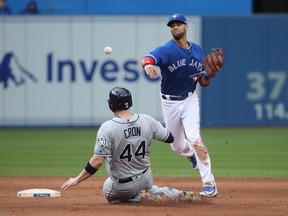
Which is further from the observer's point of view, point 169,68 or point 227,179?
point 227,179

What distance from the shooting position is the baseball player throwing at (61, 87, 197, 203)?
845 centimetres

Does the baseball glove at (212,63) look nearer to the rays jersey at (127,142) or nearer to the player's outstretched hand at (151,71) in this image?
the player's outstretched hand at (151,71)

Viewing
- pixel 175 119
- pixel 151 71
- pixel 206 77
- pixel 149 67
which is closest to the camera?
pixel 151 71

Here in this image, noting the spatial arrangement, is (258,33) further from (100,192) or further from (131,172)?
(131,172)

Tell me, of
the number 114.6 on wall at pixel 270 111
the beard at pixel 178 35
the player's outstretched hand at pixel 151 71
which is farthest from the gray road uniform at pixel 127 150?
the number 114.6 on wall at pixel 270 111

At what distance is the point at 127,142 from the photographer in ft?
28.1

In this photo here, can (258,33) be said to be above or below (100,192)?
above

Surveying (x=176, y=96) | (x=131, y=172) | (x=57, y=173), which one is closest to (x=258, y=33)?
(x=57, y=173)

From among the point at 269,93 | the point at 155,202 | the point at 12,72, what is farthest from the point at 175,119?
the point at 269,93

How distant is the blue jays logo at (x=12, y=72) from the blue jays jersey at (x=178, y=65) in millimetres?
11444

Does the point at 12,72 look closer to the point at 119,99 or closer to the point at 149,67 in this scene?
the point at 149,67

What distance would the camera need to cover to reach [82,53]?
21.3m

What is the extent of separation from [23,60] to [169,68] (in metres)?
11.7

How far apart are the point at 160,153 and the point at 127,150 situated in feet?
26.0
